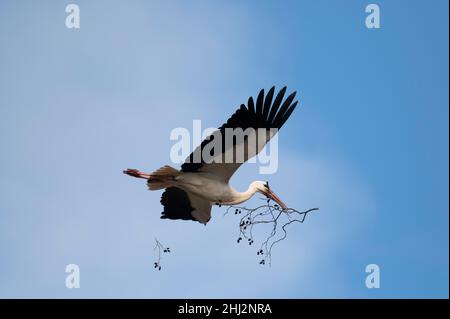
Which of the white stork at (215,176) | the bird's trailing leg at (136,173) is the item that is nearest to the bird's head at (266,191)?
the white stork at (215,176)

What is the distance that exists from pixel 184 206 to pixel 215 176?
1.11 meters

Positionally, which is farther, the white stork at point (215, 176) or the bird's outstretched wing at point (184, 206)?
the bird's outstretched wing at point (184, 206)

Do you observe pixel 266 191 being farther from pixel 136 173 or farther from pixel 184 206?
pixel 136 173

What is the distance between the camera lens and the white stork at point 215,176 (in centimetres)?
1486

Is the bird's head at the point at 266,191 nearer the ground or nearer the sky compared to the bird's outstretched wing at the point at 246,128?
nearer the ground

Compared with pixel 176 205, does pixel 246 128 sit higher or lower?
higher

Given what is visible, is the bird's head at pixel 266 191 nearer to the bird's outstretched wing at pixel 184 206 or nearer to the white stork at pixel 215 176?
the white stork at pixel 215 176

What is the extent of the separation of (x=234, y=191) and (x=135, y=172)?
1.65 meters

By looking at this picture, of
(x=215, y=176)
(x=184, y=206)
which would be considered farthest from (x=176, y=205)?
(x=215, y=176)

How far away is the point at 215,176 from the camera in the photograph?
15.5m

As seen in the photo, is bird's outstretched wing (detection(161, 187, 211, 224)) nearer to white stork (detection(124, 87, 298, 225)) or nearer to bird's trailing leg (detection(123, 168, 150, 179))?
white stork (detection(124, 87, 298, 225))
